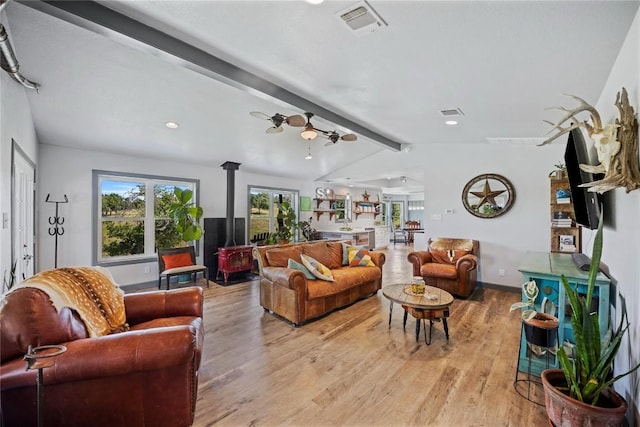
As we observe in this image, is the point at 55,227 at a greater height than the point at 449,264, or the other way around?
the point at 55,227

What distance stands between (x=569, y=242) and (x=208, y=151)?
5.86m

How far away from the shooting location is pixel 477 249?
5.23 metres

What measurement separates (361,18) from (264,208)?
19.6ft

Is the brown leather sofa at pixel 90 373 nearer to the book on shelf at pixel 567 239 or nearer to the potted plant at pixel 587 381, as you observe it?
the potted plant at pixel 587 381

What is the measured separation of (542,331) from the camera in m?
2.10

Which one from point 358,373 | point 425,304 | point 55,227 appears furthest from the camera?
point 55,227

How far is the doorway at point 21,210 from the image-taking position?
261cm

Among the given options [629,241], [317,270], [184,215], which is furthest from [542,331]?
[184,215]

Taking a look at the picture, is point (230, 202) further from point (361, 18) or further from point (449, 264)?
point (361, 18)

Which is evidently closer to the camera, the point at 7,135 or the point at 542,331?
the point at 542,331

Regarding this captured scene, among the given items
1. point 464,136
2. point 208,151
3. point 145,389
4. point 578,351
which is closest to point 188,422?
point 145,389

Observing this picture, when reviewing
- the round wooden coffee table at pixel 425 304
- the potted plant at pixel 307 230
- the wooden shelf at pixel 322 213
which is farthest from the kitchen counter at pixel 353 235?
the round wooden coffee table at pixel 425 304

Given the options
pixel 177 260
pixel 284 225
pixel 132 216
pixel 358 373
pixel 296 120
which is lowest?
pixel 358 373

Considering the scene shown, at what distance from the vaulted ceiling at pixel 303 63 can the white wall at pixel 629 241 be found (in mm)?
138
